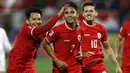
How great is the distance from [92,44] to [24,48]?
71.6 inches

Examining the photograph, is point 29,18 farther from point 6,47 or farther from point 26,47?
point 6,47

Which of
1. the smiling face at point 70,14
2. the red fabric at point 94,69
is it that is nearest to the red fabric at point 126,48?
the red fabric at point 94,69

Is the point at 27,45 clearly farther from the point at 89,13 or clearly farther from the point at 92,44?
the point at 89,13

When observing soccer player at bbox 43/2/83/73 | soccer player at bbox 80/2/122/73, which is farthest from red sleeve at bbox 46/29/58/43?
soccer player at bbox 80/2/122/73

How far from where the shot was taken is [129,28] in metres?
12.9

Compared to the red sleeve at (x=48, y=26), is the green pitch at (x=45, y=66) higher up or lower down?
lower down

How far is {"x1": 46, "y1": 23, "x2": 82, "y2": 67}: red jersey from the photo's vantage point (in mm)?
10711

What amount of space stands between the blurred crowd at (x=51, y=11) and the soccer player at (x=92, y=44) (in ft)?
41.2

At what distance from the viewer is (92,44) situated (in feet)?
39.2

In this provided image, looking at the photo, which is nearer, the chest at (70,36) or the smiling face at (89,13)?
the chest at (70,36)

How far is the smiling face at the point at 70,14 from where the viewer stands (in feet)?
34.6

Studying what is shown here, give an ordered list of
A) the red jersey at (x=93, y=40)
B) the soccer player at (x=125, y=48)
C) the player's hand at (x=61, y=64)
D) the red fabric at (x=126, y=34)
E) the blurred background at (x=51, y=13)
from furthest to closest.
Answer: the blurred background at (x=51, y=13)
the red fabric at (x=126, y=34)
the soccer player at (x=125, y=48)
the red jersey at (x=93, y=40)
the player's hand at (x=61, y=64)

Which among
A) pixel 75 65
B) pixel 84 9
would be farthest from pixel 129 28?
pixel 75 65

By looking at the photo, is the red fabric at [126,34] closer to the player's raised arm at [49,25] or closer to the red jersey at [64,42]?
the red jersey at [64,42]
